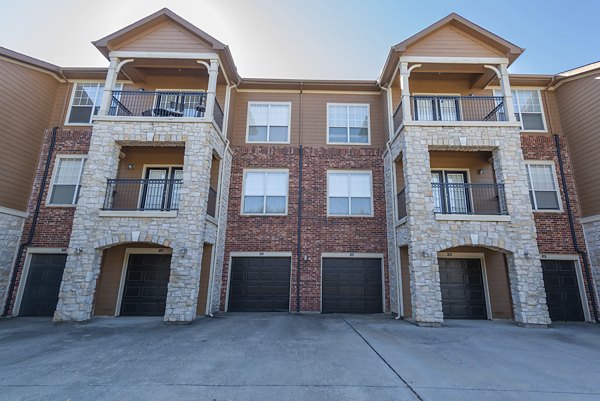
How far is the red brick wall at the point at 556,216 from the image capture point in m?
A: 10.2

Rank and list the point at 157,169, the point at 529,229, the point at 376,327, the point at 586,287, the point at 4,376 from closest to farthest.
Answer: the point at 4,376, the point at 376,327, the point at 529,229, the point at 586,287, the point at 157,169

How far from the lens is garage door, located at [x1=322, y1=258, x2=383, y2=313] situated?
34.7 feet

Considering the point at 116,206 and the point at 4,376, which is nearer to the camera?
the point at 4,376

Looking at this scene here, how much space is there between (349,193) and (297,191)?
2.10m

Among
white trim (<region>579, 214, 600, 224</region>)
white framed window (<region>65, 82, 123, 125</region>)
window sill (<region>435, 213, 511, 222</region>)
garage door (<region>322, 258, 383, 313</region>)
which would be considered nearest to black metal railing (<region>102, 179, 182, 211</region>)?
white framed window (<region>65, 82, 123, 125</region>)

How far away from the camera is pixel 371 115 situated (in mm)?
12219

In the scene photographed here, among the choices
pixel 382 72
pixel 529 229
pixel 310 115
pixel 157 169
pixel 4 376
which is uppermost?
pixel 382 72

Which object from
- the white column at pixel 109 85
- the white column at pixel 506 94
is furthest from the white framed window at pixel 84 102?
the white column at pixel 506 94

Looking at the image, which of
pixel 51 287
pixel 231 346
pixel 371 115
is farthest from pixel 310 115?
pixel 51 287

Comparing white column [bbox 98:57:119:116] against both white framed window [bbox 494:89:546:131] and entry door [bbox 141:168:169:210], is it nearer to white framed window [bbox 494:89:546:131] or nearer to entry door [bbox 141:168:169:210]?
entry door [bbox 141:168:169:210]

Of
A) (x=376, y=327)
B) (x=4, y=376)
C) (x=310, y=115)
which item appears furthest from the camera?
(x=310, y=115)

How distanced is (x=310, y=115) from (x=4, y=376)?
37.0 ft

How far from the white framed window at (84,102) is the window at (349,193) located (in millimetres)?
9685

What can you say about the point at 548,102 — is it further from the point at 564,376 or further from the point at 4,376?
the point at 4,376
